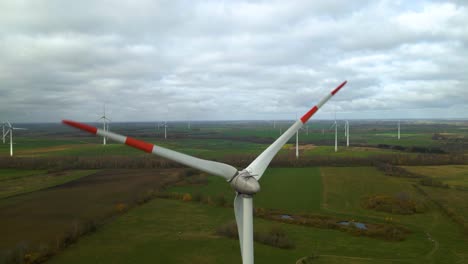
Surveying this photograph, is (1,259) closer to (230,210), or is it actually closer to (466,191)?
(230,210)

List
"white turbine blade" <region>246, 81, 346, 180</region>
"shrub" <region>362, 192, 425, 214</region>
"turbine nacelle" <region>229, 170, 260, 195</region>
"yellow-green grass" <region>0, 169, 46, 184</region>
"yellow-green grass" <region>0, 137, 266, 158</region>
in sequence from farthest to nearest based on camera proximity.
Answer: "yellow-green grass" <region>0, 137, 266, 158</region> → "yellow-green grass" <region>0, 169, 46, 184</region> → "shrub" <region>362, 192, 425, 214</region> → "white turbine blade" <region>246, 81, 346, 180</region> → "turbine nacelle" <region>229, 170, 260, 195</region>

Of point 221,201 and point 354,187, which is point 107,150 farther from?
point 354,187

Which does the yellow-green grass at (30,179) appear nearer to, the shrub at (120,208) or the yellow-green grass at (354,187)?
the shrub at (120,208)

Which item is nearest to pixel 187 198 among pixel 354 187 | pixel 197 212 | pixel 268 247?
pixel 197 212

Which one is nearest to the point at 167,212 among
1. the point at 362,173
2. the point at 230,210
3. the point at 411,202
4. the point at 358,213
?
the point at 230,210

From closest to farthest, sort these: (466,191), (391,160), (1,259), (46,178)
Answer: (1,259) → (466,191) → (46,178) → (391,160)

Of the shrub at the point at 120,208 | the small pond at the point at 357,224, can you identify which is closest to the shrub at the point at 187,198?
the shrub at the point at 120,208

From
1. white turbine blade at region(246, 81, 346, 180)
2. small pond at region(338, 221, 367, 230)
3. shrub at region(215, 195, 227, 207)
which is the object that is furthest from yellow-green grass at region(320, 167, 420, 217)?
white turbine blade at region(246, 81, 346, 180)

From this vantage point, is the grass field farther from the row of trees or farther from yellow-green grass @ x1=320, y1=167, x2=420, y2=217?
the row of trees
